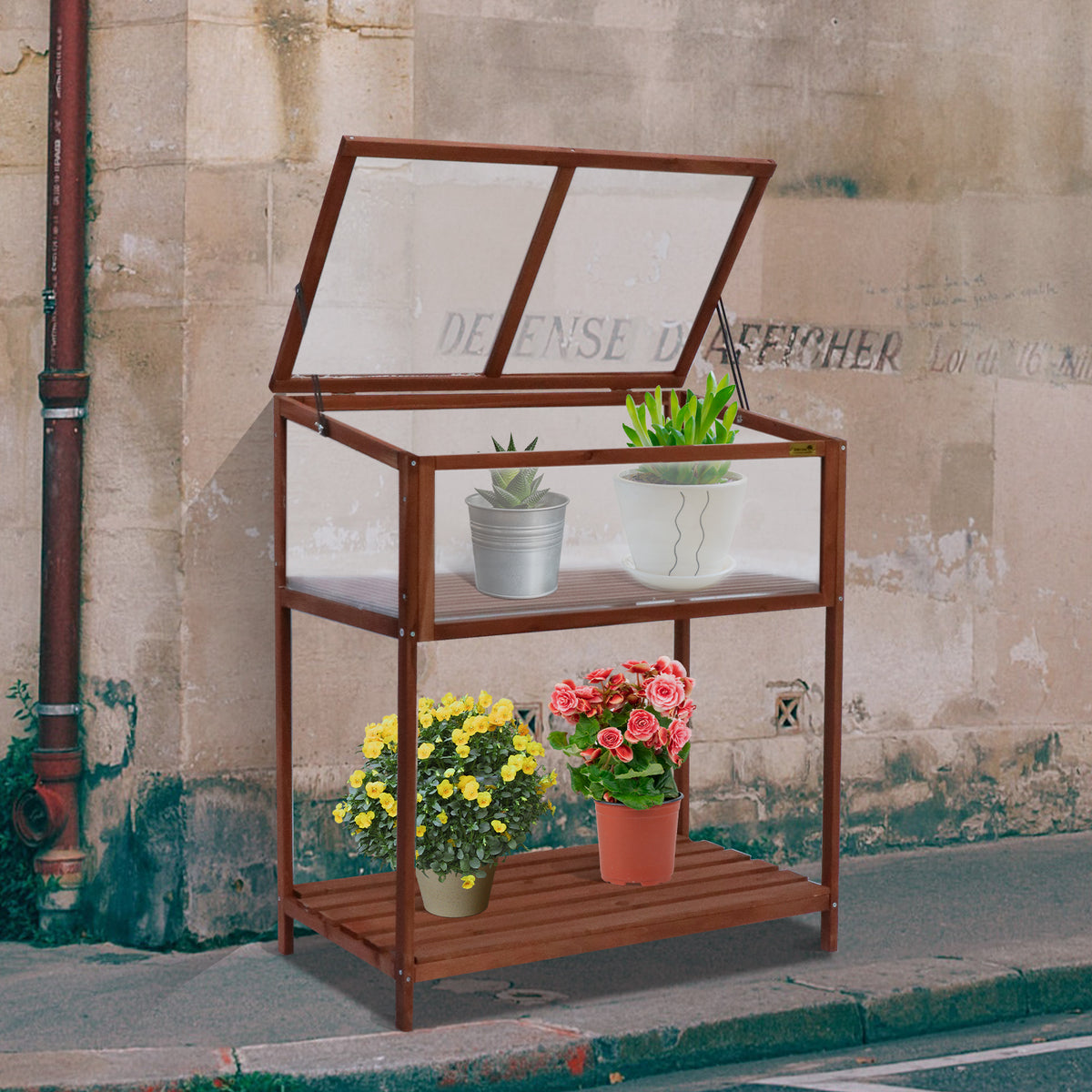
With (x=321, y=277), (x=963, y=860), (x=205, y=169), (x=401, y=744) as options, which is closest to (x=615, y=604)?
(x=401, y=744)

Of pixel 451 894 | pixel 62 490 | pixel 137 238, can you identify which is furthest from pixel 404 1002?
pixel 137 238

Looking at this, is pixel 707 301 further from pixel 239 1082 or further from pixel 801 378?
pixel 239 1082

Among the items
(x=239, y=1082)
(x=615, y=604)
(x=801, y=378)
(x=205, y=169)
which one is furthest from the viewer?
(x=801, y=378)

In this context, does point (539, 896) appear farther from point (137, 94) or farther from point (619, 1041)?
point (137, 94)

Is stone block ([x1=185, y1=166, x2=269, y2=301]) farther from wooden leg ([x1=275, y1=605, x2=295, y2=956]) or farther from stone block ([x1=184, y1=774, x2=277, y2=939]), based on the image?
stone block ([x1=184, y1=774, x2=277, y2=939])

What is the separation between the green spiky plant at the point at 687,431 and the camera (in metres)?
4.58

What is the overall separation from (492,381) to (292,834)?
1.56 meters

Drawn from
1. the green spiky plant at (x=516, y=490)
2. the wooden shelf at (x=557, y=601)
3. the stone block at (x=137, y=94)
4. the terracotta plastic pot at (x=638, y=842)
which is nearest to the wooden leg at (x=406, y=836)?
the wooden shelf at (x=557, y=601)

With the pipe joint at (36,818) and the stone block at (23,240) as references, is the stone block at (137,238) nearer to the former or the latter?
the stone block at (23,240)

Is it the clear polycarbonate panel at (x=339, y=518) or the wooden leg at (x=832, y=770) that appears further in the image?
the wooden leg at (x=832, y=770)

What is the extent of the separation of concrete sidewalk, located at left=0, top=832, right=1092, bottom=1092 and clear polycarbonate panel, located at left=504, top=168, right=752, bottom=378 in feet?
6.25

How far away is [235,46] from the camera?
5004mm

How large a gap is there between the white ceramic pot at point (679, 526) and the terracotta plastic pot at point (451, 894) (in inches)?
38.6

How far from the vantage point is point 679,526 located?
460 cm
